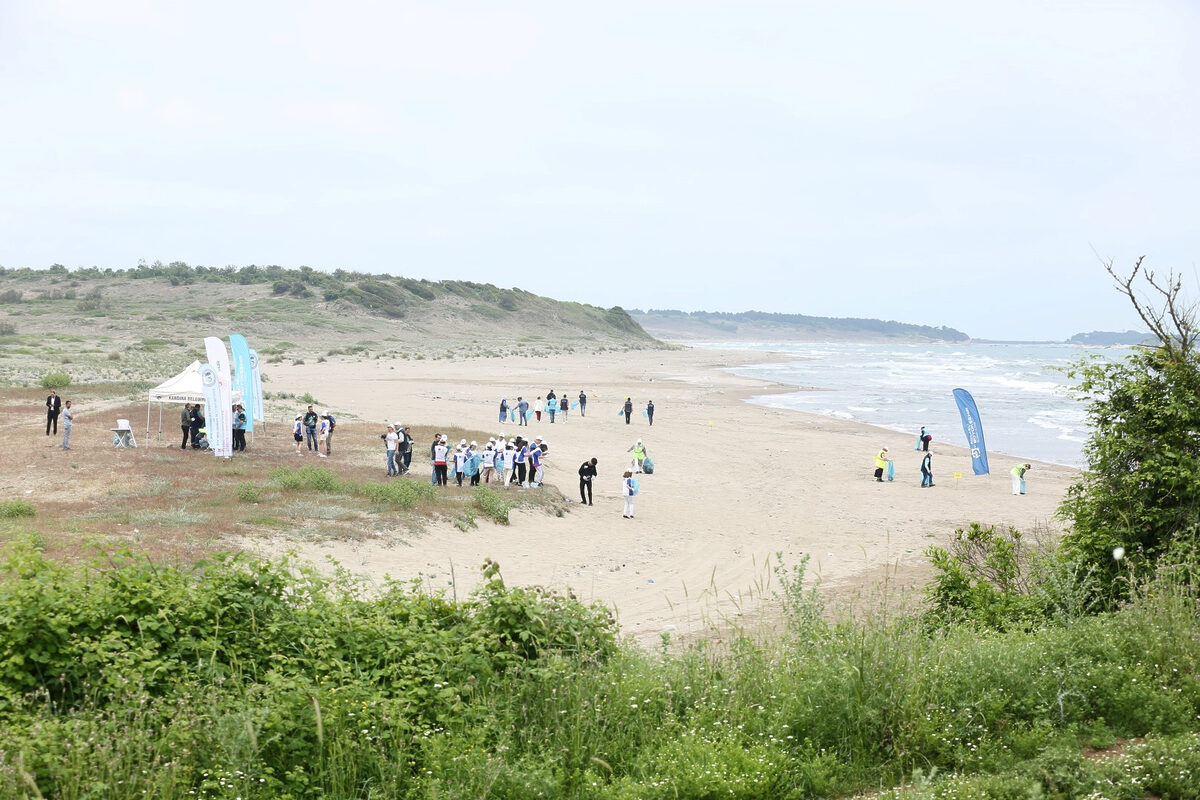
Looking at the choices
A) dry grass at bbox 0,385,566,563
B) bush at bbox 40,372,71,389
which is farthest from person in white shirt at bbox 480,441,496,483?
bush at bbox 40,372,71,389

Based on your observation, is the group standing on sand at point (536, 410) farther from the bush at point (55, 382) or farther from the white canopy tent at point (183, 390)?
the bush at point (55, 382)

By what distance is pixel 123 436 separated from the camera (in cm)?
2381

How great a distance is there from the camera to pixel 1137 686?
5.60 meters

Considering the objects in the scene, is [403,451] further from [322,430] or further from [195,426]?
[195,426]

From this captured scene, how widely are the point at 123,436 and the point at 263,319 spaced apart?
65.4 metres

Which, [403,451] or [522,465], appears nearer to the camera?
[522,465]

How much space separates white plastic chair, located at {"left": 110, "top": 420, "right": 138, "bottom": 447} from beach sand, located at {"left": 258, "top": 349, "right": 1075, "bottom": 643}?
18.6 feet

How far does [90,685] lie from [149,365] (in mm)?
52574

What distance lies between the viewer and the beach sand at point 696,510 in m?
14.6

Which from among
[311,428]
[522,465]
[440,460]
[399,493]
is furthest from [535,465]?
[311,428]

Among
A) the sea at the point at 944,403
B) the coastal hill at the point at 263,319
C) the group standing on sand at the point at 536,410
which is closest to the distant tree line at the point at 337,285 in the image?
the coastal hill at the point at 263,319

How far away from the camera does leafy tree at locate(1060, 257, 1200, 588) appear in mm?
7887

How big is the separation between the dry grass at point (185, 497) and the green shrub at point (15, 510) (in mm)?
208

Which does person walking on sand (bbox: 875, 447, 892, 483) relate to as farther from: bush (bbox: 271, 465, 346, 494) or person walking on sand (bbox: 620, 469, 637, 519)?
bush (bbox: 271, 465, 346, 494)
